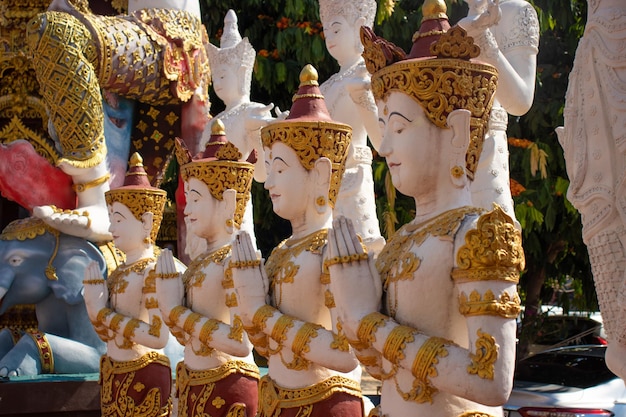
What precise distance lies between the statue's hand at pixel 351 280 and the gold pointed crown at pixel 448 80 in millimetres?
501

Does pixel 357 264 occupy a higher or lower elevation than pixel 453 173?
lower

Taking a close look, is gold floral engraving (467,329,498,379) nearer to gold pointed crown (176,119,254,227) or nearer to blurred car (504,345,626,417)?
gold pointed crown (176,119,254,227)

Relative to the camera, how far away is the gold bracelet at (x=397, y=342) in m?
3.19

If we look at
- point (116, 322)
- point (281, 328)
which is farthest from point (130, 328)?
point (281, 328)

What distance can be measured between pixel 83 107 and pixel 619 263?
5.54 m

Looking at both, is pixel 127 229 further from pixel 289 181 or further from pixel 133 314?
pixel 289 181

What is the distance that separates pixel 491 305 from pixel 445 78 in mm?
823

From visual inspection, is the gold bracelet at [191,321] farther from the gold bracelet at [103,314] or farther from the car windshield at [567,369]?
the car windshield at [567,369]

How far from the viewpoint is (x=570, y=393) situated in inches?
236

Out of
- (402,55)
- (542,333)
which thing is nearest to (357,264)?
(402,55)

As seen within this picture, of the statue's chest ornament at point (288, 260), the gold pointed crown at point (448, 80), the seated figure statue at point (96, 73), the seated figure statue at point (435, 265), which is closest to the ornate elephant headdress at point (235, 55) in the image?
the seated figure statue at point (96, 73)

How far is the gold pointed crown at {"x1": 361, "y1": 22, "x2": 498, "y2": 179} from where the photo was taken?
3.40 m

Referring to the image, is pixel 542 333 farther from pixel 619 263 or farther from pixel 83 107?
pixel 619 263

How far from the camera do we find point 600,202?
128 inches
